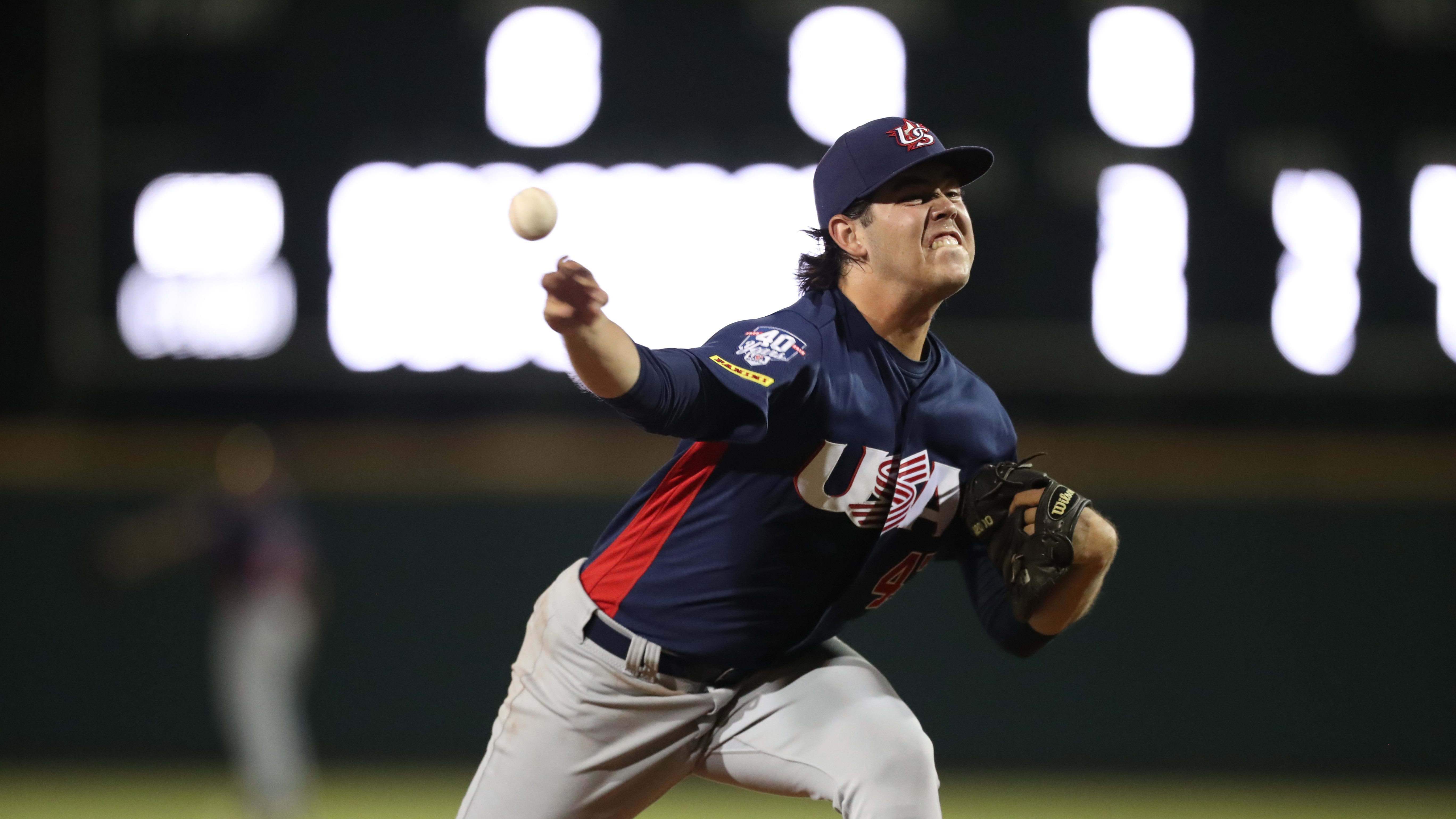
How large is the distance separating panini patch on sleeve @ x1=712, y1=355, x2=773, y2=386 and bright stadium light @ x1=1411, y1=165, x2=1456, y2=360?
535 cm

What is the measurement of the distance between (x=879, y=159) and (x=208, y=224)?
15.7ft

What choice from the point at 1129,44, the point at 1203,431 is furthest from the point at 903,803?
the point at 1129,44

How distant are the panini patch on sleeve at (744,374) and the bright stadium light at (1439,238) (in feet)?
17.6

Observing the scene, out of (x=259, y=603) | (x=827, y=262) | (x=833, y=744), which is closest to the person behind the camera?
(x=833, y=744)

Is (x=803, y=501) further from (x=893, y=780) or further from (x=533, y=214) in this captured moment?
(x=533, y=214)

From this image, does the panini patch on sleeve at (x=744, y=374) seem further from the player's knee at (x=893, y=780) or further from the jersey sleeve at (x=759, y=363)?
the player's knee at (x=893, y=780)

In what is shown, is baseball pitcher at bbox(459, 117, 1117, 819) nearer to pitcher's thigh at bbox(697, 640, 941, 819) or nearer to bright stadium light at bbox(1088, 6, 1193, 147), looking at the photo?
pitcher's thigh at bbox(697, 640, 941, 819)

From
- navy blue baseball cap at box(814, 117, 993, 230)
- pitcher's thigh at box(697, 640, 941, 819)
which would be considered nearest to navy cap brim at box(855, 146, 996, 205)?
navy blue baseball cap at box(814, 117, 993, 230)

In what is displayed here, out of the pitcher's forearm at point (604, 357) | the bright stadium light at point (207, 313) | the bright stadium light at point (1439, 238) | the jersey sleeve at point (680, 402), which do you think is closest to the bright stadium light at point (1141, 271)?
the bright stadium light at point (1439, 238)

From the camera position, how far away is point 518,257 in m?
6.43

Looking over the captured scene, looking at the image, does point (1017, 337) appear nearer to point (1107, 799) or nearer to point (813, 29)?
point (813, 29)

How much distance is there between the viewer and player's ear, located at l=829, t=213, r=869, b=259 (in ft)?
8.66

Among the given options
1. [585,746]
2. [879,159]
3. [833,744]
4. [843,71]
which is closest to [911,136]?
[879,159]

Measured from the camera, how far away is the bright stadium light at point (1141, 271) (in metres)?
6.56
